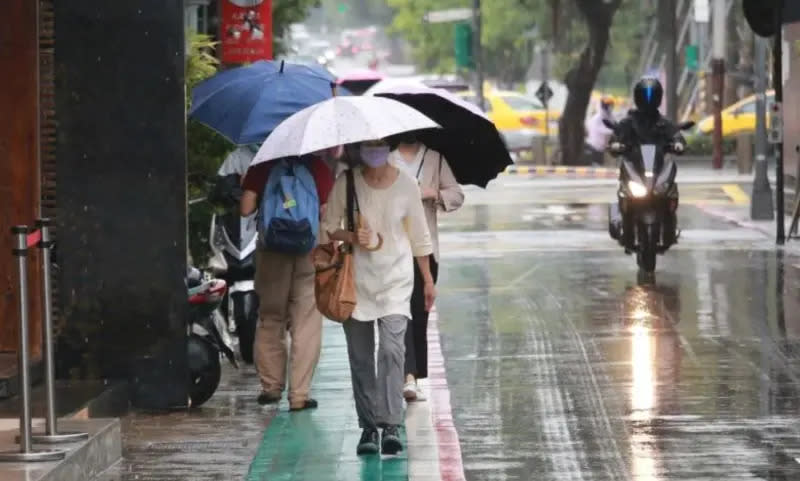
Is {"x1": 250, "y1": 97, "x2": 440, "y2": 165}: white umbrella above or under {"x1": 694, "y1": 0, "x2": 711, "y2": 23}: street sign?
under

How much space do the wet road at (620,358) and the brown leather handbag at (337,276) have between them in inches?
38.9

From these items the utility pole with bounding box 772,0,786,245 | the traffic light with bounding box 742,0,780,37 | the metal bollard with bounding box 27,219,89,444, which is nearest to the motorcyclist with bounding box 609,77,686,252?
the utility pole with bounding box 772,0,786,245

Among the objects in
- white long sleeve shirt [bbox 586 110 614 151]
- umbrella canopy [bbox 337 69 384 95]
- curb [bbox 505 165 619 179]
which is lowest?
curb [bbox 505 165 619 179]

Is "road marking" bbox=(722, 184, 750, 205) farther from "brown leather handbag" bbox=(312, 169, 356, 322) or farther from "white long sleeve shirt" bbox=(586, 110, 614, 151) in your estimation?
"brown leather handbag" bbox=(312, 169, 356, 322)

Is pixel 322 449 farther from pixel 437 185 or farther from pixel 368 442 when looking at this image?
pixel 437 185

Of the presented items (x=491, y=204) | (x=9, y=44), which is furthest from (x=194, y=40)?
(x=491, y=204)

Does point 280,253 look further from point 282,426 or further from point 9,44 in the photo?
point 9,44

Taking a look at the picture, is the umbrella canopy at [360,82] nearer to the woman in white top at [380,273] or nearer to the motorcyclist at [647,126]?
the motorcyclist at [647,126]

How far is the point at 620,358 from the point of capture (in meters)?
13.3

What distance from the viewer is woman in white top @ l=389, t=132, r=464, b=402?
11820mm

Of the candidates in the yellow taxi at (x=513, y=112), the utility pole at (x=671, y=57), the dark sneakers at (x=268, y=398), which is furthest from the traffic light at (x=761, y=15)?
the yellow taxi at (x=513, y=112)

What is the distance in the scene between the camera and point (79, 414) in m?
10.5

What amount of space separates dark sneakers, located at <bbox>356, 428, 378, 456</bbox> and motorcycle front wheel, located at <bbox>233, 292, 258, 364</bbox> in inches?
137

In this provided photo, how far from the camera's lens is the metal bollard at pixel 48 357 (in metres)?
8.78
